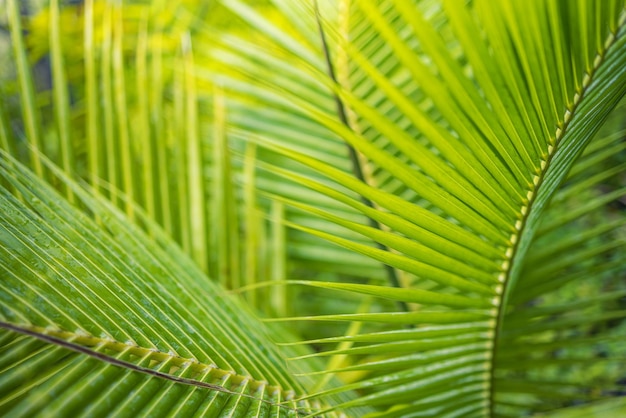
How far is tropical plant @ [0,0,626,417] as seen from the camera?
475 mm

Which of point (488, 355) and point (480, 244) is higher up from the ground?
point (480, 244)

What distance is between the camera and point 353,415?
0.74 meters

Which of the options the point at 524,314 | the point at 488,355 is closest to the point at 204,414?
the point at 488,355

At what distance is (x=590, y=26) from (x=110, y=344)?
1.83ft

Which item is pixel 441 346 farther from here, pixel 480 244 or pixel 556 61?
pixel 556 61

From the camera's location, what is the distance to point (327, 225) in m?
1.14

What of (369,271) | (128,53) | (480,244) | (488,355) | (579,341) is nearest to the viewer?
(480,244)

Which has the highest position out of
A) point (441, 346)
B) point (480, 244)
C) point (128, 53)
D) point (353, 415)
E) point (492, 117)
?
point (128, 53)

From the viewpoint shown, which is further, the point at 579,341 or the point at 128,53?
the point at 128,53

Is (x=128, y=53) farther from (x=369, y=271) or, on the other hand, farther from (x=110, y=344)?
(x=110, y=344)

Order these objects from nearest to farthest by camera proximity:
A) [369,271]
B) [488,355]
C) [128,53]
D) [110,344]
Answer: [110,344] → [488,355] → [369,271] → [128,53]

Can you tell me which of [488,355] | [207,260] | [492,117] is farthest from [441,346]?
[207,260]

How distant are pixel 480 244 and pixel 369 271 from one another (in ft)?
1.86

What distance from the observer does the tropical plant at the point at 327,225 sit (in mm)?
475
